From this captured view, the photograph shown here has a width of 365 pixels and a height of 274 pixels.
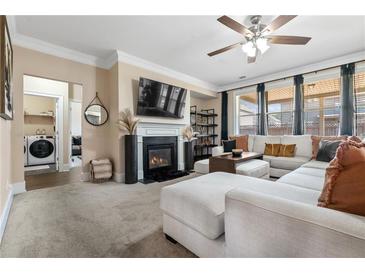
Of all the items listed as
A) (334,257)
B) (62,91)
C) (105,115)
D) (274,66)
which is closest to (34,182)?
(105,115)

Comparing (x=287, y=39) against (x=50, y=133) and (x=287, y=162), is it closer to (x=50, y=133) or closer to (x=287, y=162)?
(x=287, y=162)

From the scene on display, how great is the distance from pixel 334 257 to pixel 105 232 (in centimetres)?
170

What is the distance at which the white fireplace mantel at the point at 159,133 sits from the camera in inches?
Answer: 145

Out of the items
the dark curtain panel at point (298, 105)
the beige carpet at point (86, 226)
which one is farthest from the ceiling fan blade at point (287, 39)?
the beige carpet at point (86, 226)

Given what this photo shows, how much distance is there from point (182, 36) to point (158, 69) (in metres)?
1.36

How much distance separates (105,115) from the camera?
3699 mm

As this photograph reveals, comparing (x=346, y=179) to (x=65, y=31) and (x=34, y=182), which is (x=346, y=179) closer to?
(x=65, y=31)

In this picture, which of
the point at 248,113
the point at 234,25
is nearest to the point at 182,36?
the point at 234,25

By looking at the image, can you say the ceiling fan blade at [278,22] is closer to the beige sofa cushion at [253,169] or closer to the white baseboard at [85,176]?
the beige sofa cushion at [253,169]

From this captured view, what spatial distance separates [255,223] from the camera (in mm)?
864

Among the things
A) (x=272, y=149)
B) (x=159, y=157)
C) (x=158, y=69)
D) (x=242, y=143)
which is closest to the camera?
(x=272, y=149)

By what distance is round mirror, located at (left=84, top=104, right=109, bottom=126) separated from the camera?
3525mm

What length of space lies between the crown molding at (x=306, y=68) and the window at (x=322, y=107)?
351 mm
